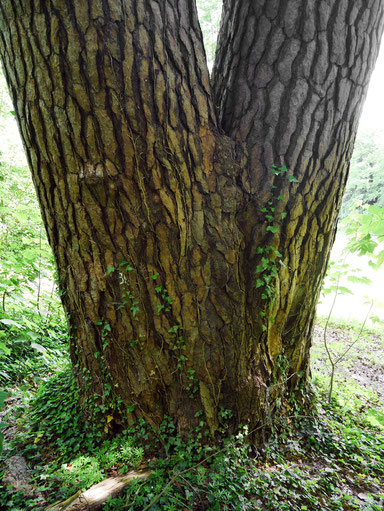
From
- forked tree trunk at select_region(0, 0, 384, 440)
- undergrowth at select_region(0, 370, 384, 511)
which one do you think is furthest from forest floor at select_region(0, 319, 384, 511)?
forked tree trunk at select_region(0, 0, 384, 440)

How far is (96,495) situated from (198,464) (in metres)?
0.60

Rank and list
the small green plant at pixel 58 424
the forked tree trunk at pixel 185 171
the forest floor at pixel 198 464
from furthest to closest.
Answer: the small green plant at pixel 58 424
the forest floor at pixel 198 464
the forked tree trunk at pixel 185 171

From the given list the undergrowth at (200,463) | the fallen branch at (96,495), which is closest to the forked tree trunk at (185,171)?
the undergrowth at (200,463)

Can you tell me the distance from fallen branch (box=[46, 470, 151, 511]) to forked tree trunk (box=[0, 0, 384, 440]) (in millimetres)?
378

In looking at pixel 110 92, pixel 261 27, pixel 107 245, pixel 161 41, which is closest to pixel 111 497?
pixel 107 245

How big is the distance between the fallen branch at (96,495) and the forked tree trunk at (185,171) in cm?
38

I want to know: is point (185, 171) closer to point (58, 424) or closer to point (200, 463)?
point (200, 463)

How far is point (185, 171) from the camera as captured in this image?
5.16 feet

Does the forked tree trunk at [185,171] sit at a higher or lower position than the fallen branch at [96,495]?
higher

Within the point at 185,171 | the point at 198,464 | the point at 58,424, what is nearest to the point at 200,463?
→ the point at 198,464

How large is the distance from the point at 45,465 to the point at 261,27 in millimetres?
3020

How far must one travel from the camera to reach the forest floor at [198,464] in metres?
1.59

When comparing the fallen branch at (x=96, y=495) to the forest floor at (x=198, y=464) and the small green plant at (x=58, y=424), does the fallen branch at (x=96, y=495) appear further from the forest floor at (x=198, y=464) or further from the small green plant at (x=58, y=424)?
the small green plant at (x=58, y=424)

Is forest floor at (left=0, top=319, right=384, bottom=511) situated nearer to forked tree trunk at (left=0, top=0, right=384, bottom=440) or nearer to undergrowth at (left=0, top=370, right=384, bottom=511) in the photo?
undergrowth at (left=0, top=370, right=384, bottom=511)
